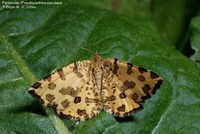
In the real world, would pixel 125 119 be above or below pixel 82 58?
below

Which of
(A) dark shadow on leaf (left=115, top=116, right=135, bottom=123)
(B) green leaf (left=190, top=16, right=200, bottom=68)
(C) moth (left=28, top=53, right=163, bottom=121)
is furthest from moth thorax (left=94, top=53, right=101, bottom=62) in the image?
(B) green leaf (left=190, top=16, right=200, bottom=68)

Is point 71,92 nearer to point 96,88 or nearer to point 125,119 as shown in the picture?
point 96,88

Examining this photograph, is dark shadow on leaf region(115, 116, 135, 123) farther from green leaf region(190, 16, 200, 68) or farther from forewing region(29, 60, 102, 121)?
green leaf region(190, 16, 200, 68)

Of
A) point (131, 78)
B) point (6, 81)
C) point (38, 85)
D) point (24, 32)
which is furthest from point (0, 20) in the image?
point (131, 78)

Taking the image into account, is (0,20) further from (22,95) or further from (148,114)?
(148,114)

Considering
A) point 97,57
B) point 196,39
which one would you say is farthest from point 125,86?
point 196,39
